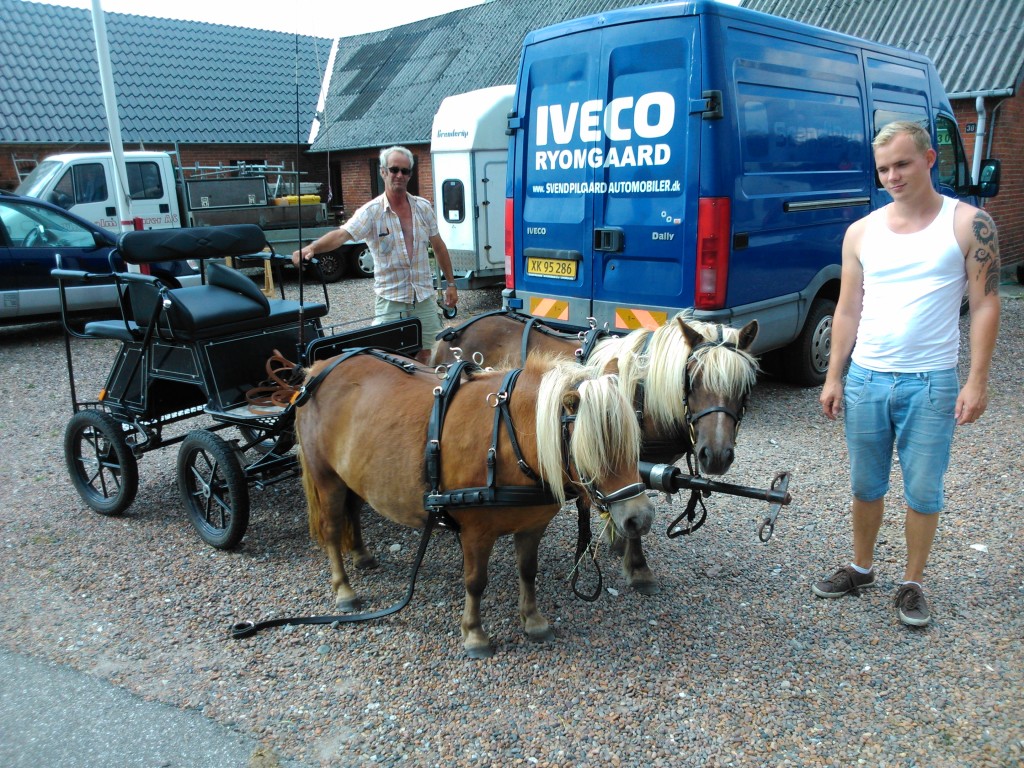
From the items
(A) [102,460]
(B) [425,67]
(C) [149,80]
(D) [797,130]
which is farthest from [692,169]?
(C) [149,80]

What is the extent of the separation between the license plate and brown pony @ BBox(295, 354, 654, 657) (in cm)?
295

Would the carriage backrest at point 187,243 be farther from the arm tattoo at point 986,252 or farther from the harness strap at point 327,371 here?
the arm tattoo at point 986,252

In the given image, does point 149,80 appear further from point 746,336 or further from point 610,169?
point 746,336

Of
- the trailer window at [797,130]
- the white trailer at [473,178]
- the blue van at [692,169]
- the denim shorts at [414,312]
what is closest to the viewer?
the denim shorts at [414,312]

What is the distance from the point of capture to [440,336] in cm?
447

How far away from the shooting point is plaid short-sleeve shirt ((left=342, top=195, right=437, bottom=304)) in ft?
15.8

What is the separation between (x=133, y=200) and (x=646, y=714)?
524 inches

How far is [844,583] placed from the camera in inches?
137

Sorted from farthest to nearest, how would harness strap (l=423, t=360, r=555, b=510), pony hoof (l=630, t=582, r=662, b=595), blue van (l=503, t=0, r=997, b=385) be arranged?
blue van (l=503, t=0, r=997, b=385) < pony hoof (l=630, t=582, r=662, b=595) < harness strap (l=423, t=360, r=555, b=510)

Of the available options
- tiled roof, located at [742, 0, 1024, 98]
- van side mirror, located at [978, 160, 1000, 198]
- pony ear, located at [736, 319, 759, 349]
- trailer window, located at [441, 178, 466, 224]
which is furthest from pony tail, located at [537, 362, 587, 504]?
tiled roof, located at [742, 0, 1024, 98]

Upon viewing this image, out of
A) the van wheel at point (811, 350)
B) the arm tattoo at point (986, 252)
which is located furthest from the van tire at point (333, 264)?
the arm tattoo at point (986, 252)

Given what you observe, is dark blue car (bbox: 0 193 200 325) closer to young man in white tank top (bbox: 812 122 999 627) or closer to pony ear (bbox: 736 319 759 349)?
pony ear (bbox: 736 319 759 349)

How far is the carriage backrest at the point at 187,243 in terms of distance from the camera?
13.0 ft

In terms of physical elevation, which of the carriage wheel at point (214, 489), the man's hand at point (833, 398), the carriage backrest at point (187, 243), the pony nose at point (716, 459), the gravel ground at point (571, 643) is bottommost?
the gravel ground at point (571, 643)
